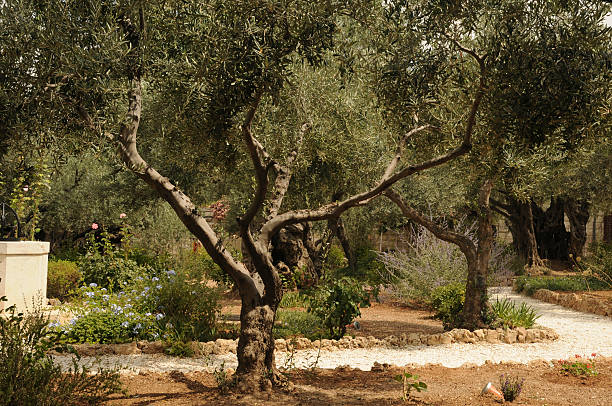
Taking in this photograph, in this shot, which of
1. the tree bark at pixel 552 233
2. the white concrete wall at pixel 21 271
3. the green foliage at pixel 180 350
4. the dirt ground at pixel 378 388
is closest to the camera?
the dirt ground at pixel 378 388

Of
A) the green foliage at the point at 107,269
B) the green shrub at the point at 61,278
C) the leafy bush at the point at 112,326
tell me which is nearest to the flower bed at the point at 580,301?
the leafy bush at the point at 112,326

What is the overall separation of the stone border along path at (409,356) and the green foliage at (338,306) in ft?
1.57

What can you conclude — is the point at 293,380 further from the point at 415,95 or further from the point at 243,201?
the point at 243,201

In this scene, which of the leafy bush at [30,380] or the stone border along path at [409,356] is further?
the stone border along path at [409,356]

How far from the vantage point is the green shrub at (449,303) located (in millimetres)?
10211

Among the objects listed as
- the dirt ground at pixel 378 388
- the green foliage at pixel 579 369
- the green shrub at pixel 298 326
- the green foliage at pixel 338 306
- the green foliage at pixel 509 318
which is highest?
the green foliage at pixel 338 306

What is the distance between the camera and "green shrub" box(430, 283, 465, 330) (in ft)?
33.5

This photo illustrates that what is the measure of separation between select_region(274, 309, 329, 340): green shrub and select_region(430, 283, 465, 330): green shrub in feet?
7.78

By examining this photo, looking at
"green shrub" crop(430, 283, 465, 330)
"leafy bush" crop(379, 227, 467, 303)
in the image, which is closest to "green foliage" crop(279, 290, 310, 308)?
"leafy bush" crop(379, 227, 467, 303)

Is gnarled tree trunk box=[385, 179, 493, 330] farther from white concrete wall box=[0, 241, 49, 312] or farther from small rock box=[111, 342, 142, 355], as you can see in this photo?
white concrete wall box=[0, 241, 49, 312]

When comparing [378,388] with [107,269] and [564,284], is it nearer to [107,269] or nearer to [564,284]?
[107,269]

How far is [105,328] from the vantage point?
8.41m

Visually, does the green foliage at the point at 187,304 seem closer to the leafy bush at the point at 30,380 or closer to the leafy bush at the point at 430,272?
the leafy bush at the point at 30,380

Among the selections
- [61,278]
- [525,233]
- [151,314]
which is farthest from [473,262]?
[525,233]
